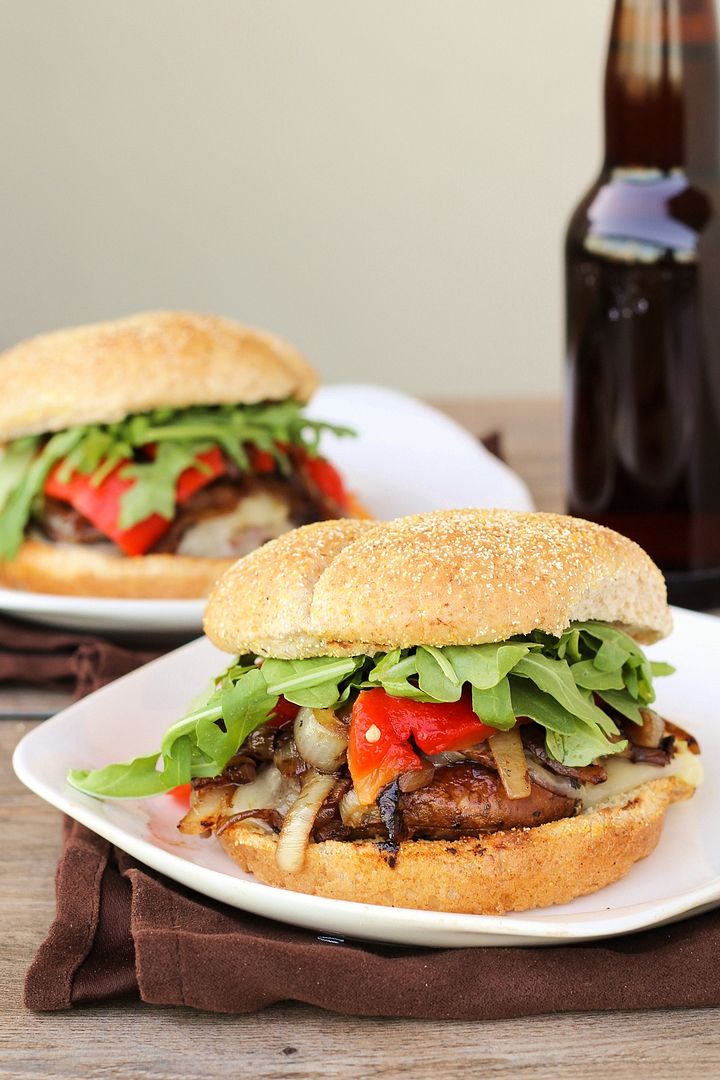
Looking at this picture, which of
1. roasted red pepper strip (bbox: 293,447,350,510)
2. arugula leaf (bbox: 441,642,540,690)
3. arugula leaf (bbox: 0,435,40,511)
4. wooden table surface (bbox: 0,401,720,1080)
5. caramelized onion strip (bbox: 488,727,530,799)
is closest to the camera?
wooden table surface (bbox: 0,401,720,1080)

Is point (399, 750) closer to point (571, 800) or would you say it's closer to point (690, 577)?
point (571, 800)

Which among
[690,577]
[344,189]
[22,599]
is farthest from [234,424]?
[344,189]

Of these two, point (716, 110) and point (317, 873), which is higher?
point (716, 110)

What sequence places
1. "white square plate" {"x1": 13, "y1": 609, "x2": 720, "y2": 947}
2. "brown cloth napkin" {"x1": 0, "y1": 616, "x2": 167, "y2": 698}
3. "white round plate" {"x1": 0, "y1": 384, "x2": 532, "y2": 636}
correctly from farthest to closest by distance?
1. "white round plate" {"x1": 0, "y1": 384, "x2": 532, "y2": 636}
2. "brown cloth napkin" {"x1": 0, "y1": 616, "x2": 167, "y2": 698}
3. "white square plate" {"x1": 13, "y1": 609, "x2": 720, "y2": 947}

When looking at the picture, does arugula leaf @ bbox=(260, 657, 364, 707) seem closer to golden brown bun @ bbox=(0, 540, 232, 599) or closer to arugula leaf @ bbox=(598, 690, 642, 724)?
arugula leaf @ bbox=(598, 690, 642, 724)

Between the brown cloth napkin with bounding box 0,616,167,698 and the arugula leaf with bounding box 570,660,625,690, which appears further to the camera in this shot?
the brown cloth napkin with bounding box 0,616,167,698

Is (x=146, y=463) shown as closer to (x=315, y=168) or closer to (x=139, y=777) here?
(x=139, y=777)

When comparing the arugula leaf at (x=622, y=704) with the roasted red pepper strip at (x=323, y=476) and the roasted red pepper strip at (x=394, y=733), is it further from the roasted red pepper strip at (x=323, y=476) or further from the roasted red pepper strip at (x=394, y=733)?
the roasted red pepper strip at (x=323, y=476)

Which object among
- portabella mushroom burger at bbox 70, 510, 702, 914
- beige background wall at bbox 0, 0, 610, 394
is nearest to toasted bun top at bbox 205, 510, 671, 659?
portabella mushroom burger at bbox 70, 510, 702, 914
